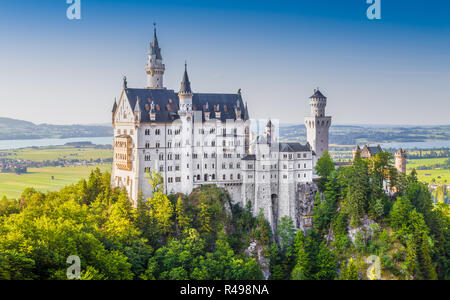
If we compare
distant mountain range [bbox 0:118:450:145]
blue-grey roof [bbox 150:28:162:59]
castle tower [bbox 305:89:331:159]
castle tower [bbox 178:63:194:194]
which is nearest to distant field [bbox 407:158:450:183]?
→ distant mountain range [bbox 0:118:450:145]

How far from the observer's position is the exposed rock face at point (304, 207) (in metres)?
84.8

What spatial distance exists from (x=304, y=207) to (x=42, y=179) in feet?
195

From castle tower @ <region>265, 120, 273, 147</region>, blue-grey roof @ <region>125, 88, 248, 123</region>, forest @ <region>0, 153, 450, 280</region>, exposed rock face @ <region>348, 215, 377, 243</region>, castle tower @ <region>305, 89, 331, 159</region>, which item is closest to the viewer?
forest @ <region>0, 153, 450, 280</region>

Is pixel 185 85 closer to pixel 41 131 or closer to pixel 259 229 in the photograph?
pixel 259 229

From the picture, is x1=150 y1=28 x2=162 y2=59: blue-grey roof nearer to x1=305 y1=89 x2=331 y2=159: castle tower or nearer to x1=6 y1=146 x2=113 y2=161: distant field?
x1=305 y1=89 x2=331 y2=159: castle tower

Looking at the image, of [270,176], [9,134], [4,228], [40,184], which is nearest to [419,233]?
[270,176]

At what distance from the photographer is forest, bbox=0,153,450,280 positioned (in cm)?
7244

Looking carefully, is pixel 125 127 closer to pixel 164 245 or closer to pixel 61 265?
pixel 164 245

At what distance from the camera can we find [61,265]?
5538cm

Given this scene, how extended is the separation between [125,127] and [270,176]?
80.9 ft

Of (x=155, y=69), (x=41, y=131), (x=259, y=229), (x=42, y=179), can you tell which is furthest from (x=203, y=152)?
(x=41, y=131)

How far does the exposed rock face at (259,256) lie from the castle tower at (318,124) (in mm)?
22613

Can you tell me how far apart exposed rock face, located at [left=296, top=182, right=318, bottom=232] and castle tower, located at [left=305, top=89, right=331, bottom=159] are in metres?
11.3
